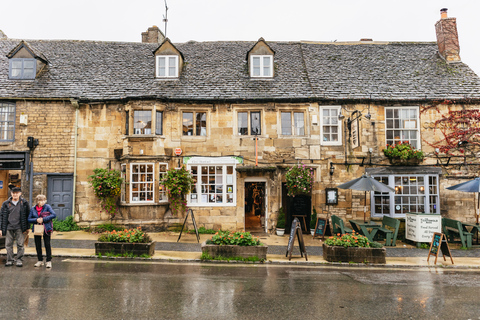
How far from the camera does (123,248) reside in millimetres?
8914

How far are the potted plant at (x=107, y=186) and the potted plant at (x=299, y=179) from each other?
749 centimetres

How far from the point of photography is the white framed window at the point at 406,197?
13.6 meters

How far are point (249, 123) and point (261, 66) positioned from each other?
344 centimetres

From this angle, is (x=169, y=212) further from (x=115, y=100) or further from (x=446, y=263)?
(x=446, y=263)

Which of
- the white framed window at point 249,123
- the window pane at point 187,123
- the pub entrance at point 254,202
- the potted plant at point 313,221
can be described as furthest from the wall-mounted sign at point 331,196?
the window pane at point 187,123

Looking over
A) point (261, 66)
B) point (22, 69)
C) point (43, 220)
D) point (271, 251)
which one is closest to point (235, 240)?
point (271, 251)

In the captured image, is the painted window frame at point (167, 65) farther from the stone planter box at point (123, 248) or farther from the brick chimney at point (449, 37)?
the brick chimney at point (449, 37)

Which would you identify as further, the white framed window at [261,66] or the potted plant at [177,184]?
the white framed window at [261,66]

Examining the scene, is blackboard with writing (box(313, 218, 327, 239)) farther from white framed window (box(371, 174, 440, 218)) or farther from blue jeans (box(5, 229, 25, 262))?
blue jeans (box(5, 229, 25, 262))

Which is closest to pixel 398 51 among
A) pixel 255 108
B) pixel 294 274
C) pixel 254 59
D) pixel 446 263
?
pixel 254 59

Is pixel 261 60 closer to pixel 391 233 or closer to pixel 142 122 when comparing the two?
pixel 142 122

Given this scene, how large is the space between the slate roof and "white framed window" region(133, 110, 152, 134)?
0.84m

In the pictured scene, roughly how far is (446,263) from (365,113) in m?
7.41

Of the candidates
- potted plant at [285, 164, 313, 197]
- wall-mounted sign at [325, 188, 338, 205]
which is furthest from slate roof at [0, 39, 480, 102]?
wall-mounted sign at [325, 188, 338, 205]
